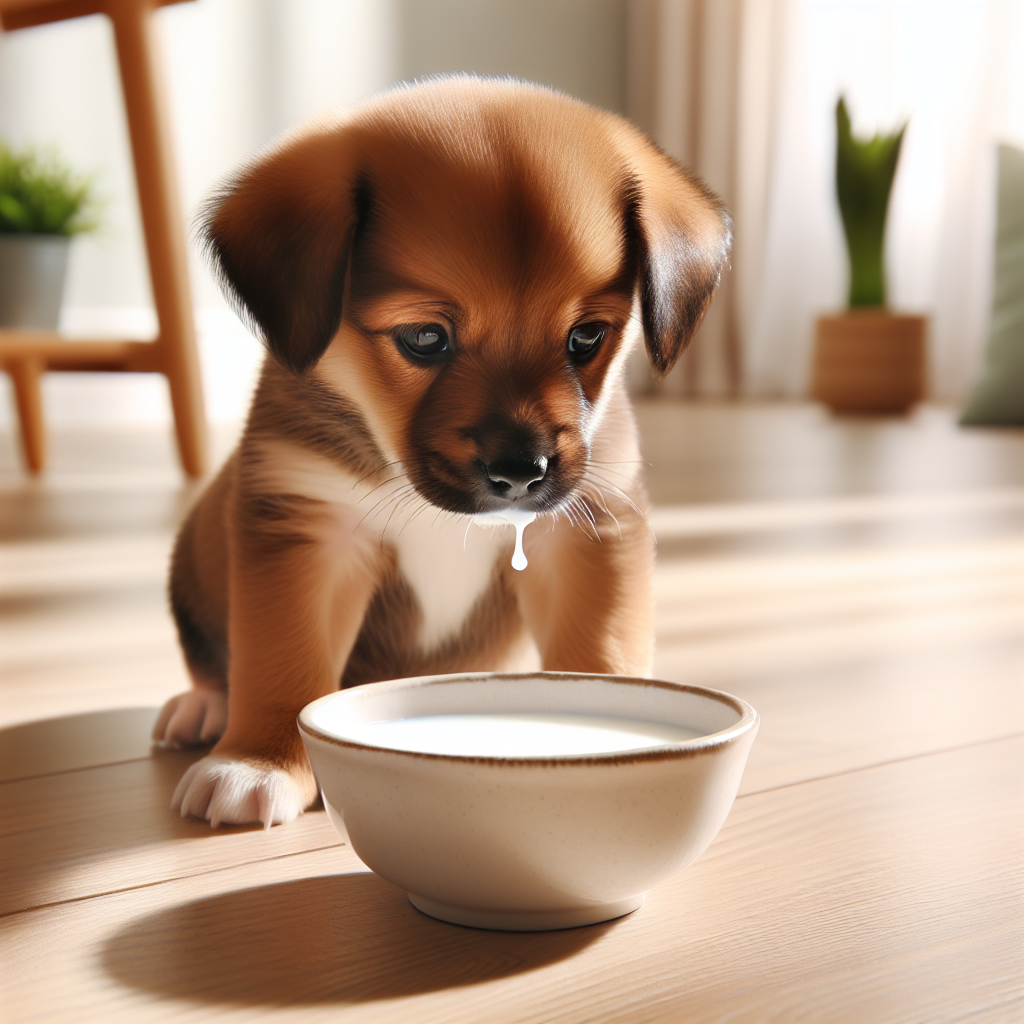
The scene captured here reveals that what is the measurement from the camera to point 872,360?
497cm

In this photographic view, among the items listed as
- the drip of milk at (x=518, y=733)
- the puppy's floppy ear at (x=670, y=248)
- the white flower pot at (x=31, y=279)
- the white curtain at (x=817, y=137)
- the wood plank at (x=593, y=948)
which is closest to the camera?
the wood plank at (x=593, y=948)

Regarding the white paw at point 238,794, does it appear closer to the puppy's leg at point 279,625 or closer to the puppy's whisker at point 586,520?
the puppy's leg at point 279,625

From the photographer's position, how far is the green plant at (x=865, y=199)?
16.2ft

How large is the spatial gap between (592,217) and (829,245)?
5.28 metres

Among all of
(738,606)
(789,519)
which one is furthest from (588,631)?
(789,519)

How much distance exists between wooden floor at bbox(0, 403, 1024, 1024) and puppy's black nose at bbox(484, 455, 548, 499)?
0.23 m

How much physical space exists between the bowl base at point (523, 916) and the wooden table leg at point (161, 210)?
2295 millimetres

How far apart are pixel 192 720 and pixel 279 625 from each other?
19cm

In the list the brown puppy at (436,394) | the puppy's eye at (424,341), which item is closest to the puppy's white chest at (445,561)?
the brown puppy at (436,394)

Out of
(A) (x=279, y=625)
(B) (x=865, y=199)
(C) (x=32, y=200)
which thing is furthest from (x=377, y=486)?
(B) (x=865, y=199)

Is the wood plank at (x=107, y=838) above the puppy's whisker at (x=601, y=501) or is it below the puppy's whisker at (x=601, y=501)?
below

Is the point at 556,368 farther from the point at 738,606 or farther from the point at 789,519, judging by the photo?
the point at 789,519

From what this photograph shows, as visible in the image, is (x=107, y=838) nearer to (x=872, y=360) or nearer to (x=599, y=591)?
(x=599, y=591)

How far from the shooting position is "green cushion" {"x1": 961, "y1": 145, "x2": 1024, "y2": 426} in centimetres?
431
